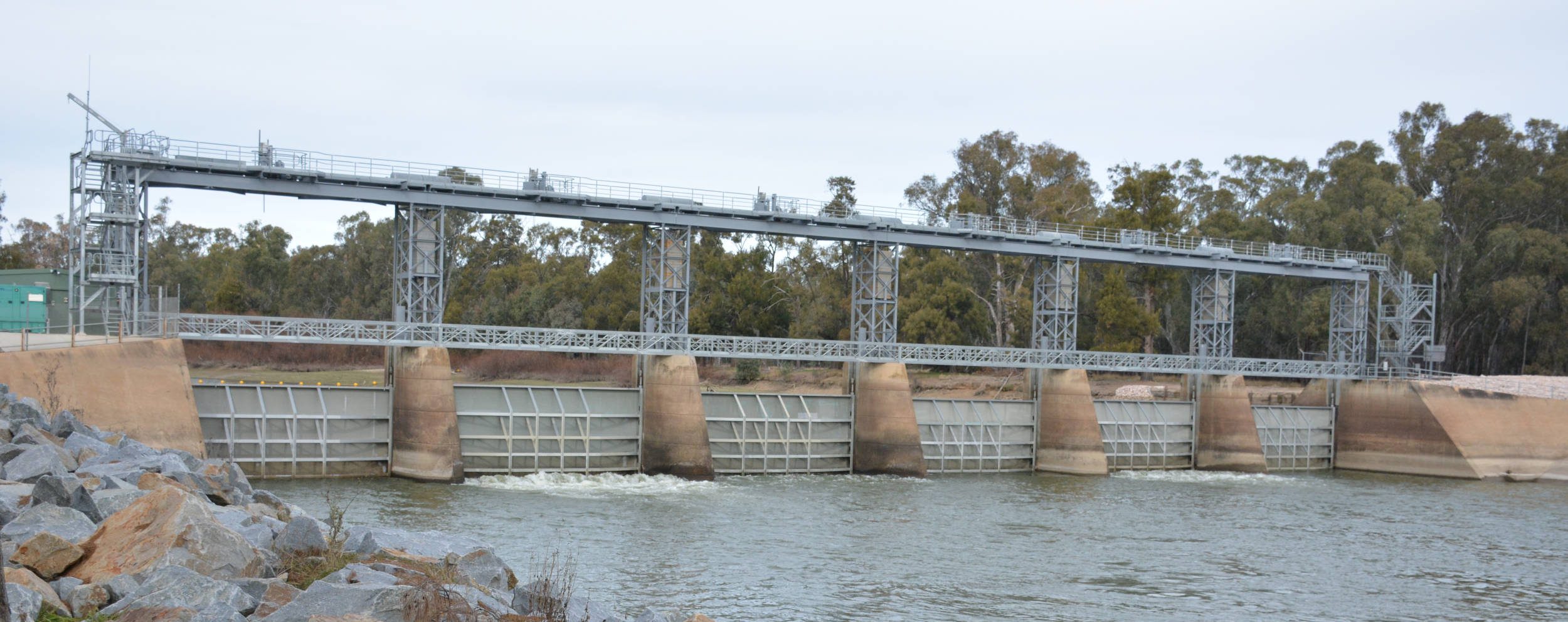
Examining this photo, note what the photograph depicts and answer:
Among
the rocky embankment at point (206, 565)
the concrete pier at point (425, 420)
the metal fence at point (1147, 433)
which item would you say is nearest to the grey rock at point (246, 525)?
the rocky embankment at point (206, 565)

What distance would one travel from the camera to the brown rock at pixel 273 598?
34.7 feet

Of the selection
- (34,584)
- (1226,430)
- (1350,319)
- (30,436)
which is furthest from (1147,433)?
(34,584)

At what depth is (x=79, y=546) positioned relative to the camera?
1206 centimetres

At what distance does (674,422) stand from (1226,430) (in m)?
23.8

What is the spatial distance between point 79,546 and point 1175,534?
87.9 feet

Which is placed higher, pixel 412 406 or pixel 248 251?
pixel 248 251

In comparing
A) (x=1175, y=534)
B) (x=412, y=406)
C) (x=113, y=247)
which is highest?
(x=113, y=247)

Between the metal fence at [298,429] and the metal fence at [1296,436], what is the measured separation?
114 feet

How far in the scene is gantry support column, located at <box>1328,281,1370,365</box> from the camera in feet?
184

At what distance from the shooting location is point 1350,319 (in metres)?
56.7

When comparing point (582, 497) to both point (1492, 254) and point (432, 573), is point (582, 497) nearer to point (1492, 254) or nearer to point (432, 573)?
point (432, 573)

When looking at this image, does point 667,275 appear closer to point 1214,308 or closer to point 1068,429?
point 1068,429

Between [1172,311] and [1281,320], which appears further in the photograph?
[1172,311]

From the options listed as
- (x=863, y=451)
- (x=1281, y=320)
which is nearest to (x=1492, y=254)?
(x=1281, y=320)
